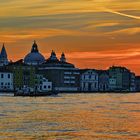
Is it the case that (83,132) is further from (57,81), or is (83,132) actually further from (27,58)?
(27,58)

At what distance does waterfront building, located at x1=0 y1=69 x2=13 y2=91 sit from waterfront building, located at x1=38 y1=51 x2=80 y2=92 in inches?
482

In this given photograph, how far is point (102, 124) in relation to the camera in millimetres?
27219

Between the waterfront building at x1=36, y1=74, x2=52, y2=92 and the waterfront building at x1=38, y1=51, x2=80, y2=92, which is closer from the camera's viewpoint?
the waterfront building at x1=36, y1=74, x2=52, y2=92

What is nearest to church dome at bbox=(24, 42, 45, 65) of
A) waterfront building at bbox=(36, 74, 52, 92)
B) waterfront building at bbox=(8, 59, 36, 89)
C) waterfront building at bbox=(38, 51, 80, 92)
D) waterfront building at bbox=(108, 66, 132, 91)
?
waterfront building at bbox=(38, 51, 80, 92)

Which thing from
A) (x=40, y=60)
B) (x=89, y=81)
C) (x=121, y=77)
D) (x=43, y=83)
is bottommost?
(x=43, y=83)

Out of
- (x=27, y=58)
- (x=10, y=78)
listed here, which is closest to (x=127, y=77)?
(x=27, y=58)

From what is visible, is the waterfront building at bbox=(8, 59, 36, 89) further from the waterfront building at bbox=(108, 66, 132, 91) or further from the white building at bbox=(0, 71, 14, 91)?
the waterfront building at bbox=(108, 66, 132, 91)

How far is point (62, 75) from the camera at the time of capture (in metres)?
132

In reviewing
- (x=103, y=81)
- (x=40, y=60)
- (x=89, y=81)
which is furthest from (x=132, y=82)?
(x=40, y=60)

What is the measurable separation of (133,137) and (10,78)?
98.3 metres

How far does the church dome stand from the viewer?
142 metres

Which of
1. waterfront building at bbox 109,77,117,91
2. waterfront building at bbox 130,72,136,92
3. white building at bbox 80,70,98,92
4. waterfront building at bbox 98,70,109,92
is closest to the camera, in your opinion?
white building at bbox 80,70,98,92

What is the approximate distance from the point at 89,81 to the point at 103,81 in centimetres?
838

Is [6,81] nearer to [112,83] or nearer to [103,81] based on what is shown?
[103,81]
